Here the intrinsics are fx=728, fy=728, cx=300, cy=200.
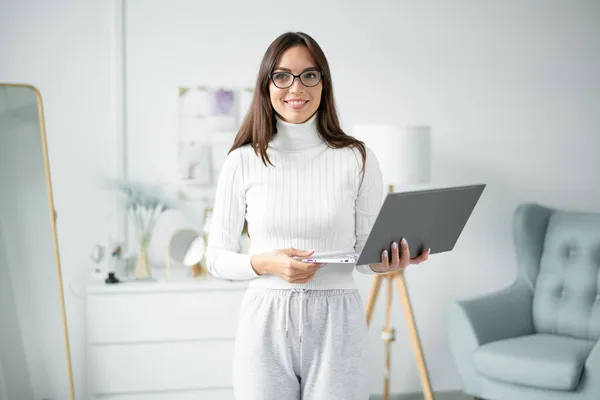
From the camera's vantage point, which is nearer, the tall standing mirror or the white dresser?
the tall standing mirror

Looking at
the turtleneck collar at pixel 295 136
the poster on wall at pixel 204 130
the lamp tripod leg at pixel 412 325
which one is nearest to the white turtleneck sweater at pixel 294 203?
the turtleneck collar at pixel 295 136

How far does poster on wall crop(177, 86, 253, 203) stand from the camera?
3.50m

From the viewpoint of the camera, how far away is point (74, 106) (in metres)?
3.42

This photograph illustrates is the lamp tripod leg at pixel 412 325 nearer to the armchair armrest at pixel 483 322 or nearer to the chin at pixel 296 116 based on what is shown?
A: the armchair armrest at pixel 483 322

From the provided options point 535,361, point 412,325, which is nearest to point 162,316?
point 412,325

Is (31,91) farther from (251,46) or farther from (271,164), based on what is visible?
(271,164)

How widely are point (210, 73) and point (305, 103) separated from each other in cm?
216

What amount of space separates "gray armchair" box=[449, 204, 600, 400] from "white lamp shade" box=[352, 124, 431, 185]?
653mm

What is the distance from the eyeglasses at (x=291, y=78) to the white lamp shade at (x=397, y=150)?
68.1 inches

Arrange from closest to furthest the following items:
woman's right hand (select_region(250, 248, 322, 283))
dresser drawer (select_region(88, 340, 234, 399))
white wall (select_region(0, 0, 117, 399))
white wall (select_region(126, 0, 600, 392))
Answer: woman's right hand (select_region(250, 248, 322, 283)) < dresser drawer (select_region(88, 340, 234, 399)) < white wall (select_region(0, 0, 117, 399)) < white wall (select_region(126, 0, 600, 392))

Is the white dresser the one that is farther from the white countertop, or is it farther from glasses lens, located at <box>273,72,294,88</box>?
glasses lens, located at <box>273,72,294,88</box>

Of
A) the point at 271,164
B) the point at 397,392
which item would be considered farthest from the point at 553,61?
the point at 271,164

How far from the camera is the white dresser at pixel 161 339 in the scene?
3.08 meters

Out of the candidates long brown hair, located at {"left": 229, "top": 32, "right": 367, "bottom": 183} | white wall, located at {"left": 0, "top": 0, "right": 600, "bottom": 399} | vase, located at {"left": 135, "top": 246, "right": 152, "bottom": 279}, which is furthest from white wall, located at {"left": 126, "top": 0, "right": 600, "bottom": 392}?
long brown hair, located at {"left": 229, "top": 32, "right": 367, "bottom": 183}
